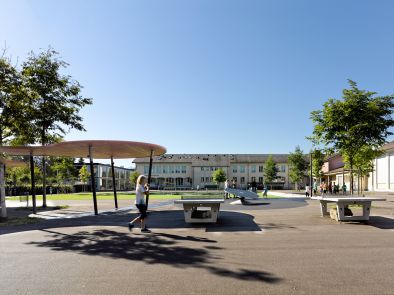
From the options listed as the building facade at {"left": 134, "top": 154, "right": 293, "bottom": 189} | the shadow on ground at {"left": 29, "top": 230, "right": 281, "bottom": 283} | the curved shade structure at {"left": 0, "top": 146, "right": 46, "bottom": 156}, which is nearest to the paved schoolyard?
the shadow on ground at {"left": 29, "top": 230, "right": 281, "bottom": 283}

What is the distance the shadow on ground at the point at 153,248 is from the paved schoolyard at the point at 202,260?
0.06 ft

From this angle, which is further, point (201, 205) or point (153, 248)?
point (201, 205)

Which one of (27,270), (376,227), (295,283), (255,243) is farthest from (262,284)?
(376,227)

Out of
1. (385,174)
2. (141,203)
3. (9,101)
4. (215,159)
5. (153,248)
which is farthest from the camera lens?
(215,159)

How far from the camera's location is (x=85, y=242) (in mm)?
8633

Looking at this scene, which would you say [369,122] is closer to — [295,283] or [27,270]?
[295,283]

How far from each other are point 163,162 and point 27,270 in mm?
81806

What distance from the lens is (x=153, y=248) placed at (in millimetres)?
7723

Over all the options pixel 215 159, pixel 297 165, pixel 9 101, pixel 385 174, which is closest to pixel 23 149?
pixel 9 101

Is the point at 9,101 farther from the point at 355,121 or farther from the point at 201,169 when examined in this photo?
the point at 201,169

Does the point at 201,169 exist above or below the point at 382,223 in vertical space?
below

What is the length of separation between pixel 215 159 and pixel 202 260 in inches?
3249

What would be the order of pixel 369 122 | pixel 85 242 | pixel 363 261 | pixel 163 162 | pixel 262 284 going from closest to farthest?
pixel 262 284 < pixel 363 261 < pixel 85 242 < pixel 369 122 < pixel 163 162

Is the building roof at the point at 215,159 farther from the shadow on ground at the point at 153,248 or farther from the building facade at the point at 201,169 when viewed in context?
the shadow on ground at the point at 153,248
